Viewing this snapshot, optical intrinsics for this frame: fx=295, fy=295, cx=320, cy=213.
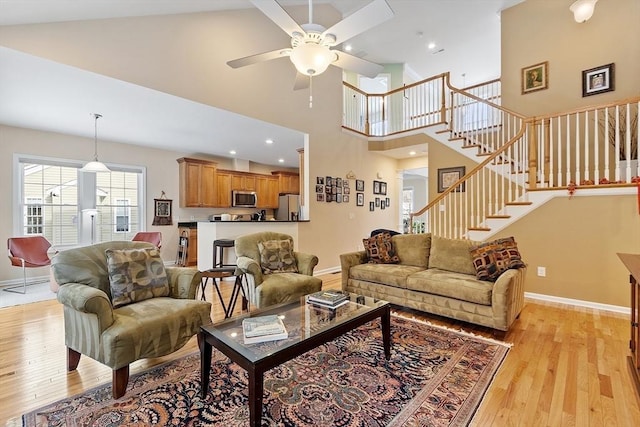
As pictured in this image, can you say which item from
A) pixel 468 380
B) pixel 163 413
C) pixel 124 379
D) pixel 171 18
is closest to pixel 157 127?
pixel 171 18

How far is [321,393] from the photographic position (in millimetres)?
1900

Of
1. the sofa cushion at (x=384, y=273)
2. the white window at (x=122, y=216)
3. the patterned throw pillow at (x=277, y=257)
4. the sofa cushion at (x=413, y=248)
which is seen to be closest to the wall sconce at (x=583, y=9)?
the sofa cushion at (x=413, y=248)

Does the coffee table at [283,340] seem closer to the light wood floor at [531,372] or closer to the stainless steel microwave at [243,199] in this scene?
the light wood floor at [531,372]

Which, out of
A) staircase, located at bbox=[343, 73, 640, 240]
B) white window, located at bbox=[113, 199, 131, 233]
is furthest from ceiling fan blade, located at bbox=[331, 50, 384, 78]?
white window, located at bbox=[113, 199, 131, 233]

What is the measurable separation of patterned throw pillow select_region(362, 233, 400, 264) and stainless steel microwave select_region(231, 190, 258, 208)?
176 inches

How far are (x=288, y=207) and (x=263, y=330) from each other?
6.41 metres

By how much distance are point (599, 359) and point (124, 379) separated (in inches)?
137

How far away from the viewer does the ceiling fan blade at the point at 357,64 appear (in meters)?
2.55

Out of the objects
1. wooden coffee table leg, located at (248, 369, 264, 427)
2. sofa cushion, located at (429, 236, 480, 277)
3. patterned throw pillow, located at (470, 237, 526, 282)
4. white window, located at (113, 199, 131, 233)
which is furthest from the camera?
white window, located at (113, 199, 131, 233)

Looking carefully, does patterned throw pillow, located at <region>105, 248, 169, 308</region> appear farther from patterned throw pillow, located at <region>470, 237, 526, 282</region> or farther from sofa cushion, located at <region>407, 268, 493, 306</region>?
patterned throw pillow, located at <region>470, 237, 526, 282</region>

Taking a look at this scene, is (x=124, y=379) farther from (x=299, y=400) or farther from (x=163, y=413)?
(x=299, y=400)

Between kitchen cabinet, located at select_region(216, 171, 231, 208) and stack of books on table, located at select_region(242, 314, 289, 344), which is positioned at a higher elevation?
kitchen cabinet, located at select_region(216, 171, 231, 208)

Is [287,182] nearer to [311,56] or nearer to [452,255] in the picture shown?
[452,255]

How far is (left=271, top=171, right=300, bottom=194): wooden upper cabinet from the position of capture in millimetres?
8461
